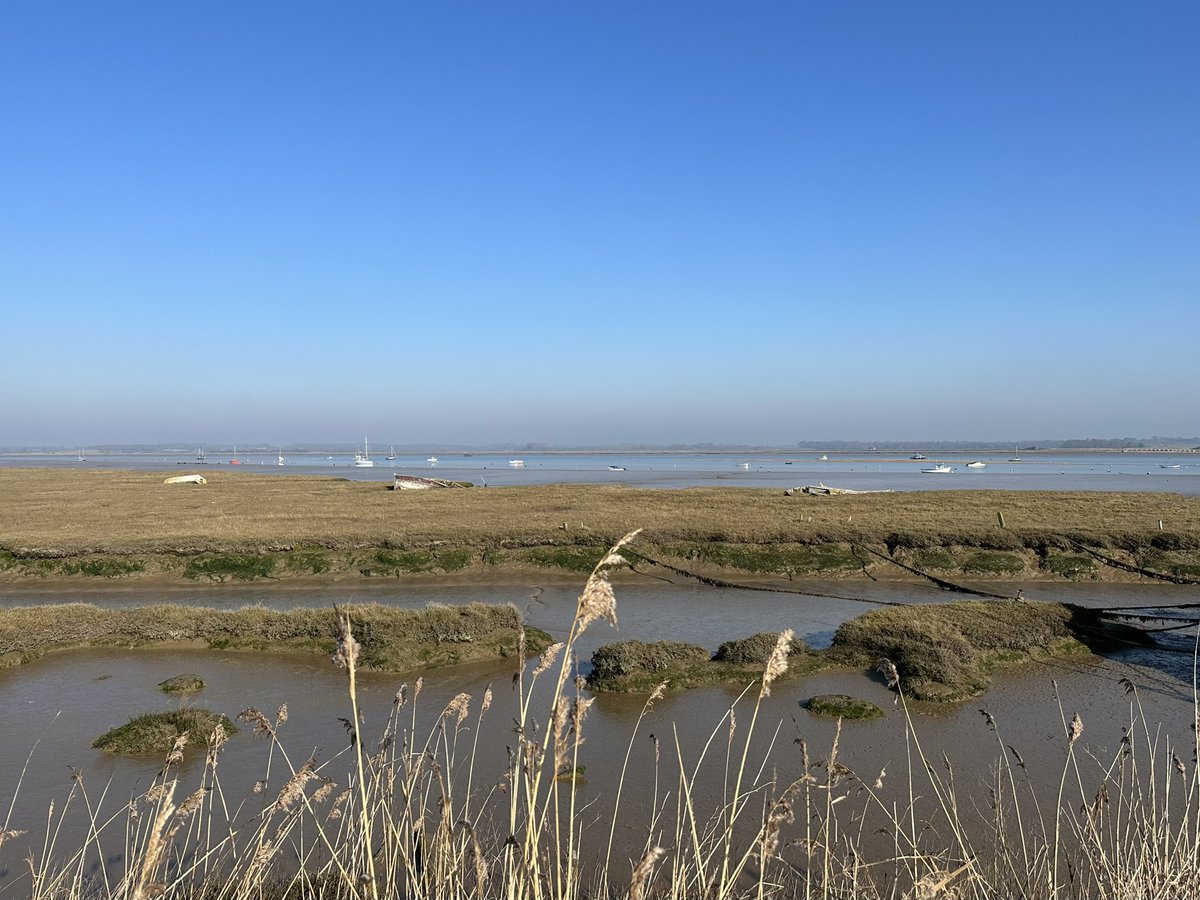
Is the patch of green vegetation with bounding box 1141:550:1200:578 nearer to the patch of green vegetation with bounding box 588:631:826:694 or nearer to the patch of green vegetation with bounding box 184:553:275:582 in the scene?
the patch of green vegetation with bounding box 588:631:826:694

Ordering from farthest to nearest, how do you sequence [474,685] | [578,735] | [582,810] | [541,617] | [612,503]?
1. [612,503]
2. [541,617]
3. [474,685]
4. [582,810]
5. [578,735]

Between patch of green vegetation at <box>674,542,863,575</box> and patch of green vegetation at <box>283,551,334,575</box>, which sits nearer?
patch of green vegetation at <box>674,542,863,575</box>

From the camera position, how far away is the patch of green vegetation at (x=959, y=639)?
13648mm

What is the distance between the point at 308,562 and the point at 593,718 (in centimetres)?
1745

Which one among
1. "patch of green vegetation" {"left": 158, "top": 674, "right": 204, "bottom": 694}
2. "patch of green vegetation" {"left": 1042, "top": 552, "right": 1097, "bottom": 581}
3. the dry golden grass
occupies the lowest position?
"patch of green vegetation" {"left": 158, "top": 674, "right": 204, "bottom": 694}

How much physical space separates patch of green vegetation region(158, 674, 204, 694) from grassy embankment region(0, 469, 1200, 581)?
37.5ft

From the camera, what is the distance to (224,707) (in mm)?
13023

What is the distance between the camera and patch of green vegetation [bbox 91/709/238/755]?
11.0 m

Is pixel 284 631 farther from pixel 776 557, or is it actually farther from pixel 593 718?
pixel 776 557

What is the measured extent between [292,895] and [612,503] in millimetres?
36047

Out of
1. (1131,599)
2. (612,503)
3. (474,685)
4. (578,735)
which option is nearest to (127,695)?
(474,685)

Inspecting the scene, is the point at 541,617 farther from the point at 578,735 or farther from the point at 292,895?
the point at 578,735

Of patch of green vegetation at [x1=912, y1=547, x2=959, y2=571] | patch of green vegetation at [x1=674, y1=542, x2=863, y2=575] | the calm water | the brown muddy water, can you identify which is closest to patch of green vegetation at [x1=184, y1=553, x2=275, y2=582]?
the brown muddy water

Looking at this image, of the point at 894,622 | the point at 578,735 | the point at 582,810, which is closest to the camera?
the point at 578,735
